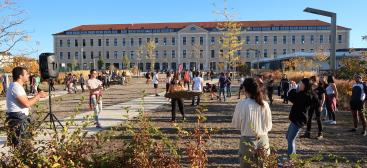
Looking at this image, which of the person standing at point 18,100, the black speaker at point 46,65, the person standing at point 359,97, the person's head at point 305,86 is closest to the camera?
the person standing at point 18,100

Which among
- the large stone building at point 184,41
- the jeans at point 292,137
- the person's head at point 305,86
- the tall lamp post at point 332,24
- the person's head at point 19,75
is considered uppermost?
the large stone building at point 184,41

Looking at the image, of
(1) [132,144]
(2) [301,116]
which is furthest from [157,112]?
(1) [132,144]

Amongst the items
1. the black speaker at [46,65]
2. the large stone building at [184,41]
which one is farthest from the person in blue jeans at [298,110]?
the large stone building at [184,41]

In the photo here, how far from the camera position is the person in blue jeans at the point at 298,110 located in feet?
22.1

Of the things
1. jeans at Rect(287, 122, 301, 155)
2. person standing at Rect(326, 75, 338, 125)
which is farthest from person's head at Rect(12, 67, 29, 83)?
person standing at Rect(326, 75, 338, 125)

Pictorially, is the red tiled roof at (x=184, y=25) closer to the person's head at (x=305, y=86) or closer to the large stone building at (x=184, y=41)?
the large stone building at (x=184, y=41)

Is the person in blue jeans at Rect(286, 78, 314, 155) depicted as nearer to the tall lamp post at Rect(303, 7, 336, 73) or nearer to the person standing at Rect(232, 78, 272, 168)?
the person standing at Rect(232, 78, 272, 168)

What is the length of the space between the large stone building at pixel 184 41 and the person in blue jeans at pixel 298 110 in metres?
85.2

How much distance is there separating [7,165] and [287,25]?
97795 mm

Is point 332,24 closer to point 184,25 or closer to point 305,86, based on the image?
point 305,86

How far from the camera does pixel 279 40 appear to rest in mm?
97438

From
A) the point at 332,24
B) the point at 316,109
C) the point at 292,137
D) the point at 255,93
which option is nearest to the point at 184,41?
the point at 332,24

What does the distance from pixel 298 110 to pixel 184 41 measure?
310ft

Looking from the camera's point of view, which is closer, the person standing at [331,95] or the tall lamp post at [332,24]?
the person standing at [331,95]
